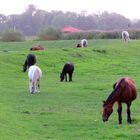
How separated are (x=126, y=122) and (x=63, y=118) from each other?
8.39 ft

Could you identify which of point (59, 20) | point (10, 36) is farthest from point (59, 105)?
point (59, 20)

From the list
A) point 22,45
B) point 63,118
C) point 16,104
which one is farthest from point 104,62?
point 63,118

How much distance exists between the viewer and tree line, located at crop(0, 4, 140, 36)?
150m

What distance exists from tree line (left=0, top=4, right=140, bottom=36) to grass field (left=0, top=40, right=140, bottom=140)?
100 meters

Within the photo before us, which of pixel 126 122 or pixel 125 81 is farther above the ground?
pixel 125 81

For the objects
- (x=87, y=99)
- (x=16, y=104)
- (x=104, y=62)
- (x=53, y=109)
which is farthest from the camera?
(x=104, y=62)

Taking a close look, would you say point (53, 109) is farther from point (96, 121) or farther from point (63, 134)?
point (63, 134)

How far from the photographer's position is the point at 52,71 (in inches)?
1738

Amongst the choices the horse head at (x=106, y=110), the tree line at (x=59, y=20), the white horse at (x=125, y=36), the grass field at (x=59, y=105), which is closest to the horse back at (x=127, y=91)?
the horse head at (x=106, y=110)

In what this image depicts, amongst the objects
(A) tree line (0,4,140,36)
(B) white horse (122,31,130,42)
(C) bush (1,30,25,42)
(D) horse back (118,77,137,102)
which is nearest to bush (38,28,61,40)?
(C) bush (1,30,25,42)

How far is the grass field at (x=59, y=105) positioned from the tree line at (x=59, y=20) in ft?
328

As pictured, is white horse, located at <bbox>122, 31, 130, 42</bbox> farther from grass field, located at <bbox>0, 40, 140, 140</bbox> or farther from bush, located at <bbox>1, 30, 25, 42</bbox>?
bush, located at <bbox>1, 30, 25, 42</bbox>

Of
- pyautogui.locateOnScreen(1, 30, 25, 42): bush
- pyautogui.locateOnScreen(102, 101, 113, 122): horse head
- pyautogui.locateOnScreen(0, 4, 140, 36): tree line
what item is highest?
pyautogui.locateOnScreen(0, 4, 140, 36): tree line

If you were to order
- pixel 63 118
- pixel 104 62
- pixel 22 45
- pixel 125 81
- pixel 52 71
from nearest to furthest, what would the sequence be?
pixel 125 81 < pixel 63 118 < pixel 52 71 < pixel 104 62 < pixel 22 45
